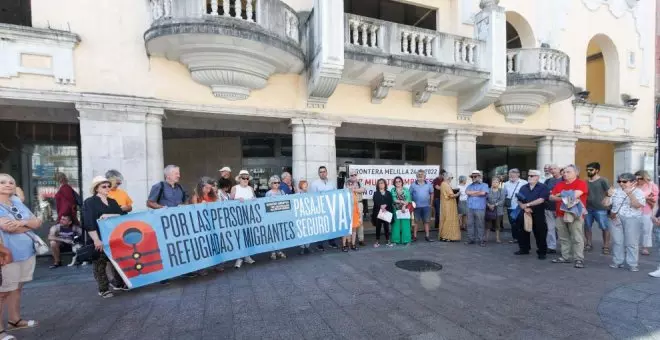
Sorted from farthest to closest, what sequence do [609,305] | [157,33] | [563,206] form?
1. [157,33]
2. [563,206]
3. [609,305]

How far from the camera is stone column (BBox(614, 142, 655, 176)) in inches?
464

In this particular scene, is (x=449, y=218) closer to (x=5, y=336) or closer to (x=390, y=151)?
(x=390, y=151)

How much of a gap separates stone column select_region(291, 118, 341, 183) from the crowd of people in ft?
2.22

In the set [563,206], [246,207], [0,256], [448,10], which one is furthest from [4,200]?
[448,10]

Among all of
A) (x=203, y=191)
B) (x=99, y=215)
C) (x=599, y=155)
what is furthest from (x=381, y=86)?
(x=599, y=155)

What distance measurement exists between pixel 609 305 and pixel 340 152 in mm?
8081

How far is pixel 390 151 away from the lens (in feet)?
38.6

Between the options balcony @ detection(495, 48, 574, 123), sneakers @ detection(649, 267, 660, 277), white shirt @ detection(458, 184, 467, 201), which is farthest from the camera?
balcony @ detection(495, 48, 574, 123)

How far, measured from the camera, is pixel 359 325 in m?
3.20

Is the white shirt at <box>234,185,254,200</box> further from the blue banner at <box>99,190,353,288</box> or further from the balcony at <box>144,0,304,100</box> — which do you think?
the balcony at <box>144,0,304,100</box>

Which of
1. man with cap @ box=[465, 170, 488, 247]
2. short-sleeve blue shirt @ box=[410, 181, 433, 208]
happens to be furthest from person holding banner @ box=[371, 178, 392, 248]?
man with cap @ box=[465, 170, 488, 247]

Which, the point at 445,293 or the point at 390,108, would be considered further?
the point at 390,108

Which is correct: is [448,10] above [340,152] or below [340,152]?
above

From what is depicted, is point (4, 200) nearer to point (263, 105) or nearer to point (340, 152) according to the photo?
point (263, 105)
